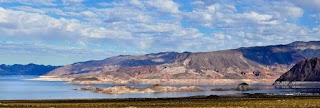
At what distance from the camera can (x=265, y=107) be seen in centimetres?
6444

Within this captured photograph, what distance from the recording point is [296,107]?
63.3 m

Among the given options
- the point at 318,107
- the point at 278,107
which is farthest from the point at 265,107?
the point at 318,107

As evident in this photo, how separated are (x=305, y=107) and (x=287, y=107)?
7.21 ft

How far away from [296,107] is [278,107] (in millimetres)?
2102

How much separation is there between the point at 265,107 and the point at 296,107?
364 centimetres

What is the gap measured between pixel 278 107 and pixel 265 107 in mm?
1536

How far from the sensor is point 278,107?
6400 cm

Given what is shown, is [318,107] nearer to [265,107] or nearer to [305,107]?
[305,107]

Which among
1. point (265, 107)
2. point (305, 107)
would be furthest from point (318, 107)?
point (265, 107)

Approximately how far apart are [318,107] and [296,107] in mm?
2505

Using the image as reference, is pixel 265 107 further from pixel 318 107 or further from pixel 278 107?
pixel 318 107

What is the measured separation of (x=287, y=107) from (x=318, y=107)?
11.6 ft

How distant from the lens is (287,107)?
63.6m
